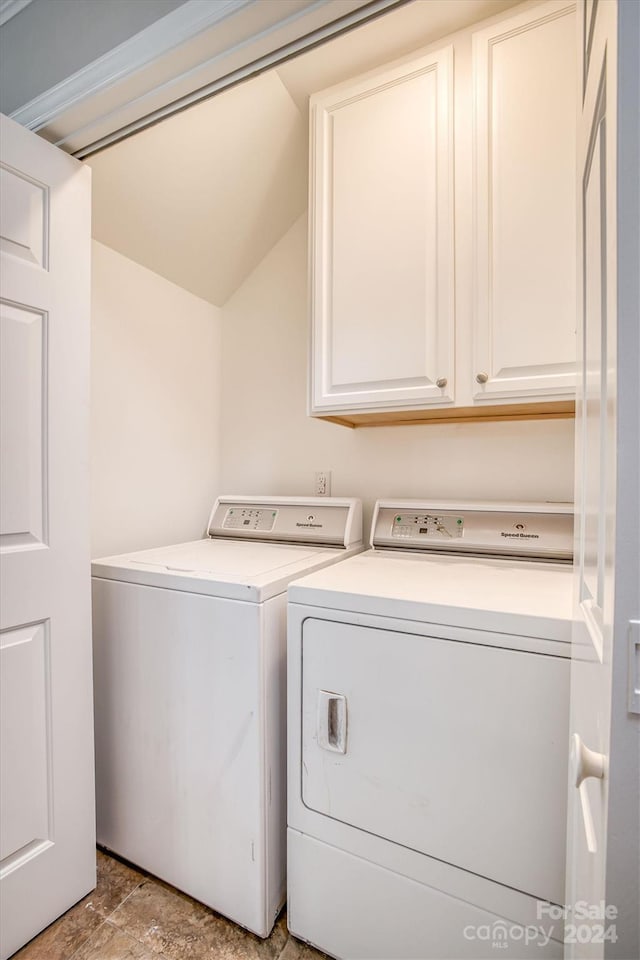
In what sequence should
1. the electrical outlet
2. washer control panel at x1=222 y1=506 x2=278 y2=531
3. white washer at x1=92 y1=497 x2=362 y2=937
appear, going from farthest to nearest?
the electrical outlet, washer control panel at x1=222 y1=506 x2=278 y2=531, white washer at x1=92 y1=497 x2=362 y2=937

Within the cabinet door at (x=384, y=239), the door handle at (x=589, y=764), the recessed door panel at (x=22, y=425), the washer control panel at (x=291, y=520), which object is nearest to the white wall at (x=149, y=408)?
the washer control panel at (x=291, y=520)

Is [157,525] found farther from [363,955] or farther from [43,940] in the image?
[363,955]

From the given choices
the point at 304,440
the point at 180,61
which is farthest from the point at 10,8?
the point at 304,440

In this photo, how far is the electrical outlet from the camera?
7.10ft

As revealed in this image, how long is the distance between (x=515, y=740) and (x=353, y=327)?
131 cm

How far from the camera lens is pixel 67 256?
131 cm

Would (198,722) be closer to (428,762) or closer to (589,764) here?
(428,762)

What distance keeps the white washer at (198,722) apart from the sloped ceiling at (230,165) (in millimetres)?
1336

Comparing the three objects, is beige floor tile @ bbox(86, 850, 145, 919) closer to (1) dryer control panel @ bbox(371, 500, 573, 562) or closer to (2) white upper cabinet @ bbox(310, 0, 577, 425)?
(1) dryer control panel @ bbox(371, 500, 573, 562)

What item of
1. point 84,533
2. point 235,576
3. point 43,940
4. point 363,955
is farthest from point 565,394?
point 43,940

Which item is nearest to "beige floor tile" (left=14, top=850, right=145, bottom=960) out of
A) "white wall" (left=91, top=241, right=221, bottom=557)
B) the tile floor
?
the tile floor

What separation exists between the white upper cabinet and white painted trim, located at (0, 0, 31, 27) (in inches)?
35.2

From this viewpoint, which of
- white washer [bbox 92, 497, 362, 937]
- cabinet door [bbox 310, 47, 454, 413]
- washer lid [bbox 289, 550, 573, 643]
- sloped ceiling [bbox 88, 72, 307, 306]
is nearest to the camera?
washer lid [bbox 289, 550, 573, 643]

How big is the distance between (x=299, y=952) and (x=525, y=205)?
2.20 metres
